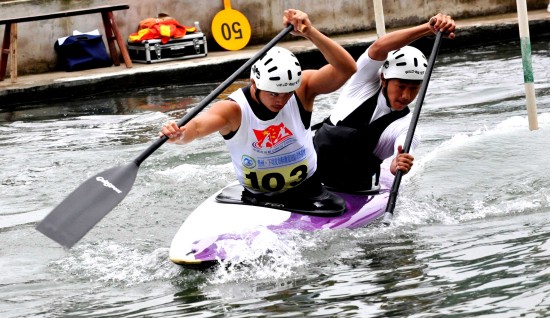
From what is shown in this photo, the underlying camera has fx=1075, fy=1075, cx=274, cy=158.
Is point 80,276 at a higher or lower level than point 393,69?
lower

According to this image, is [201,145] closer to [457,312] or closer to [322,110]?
[322,110]

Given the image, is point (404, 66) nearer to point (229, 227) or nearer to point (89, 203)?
point (229, 227)

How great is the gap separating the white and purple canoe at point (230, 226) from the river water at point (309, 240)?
9 centimetres

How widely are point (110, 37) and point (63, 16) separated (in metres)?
0.79

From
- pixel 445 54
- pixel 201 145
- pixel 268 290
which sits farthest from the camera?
pixel 445 54

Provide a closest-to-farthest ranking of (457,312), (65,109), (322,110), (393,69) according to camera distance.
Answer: (457,312) < (393,69) < (322,110) < (65,109)

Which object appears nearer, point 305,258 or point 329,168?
point 305,258

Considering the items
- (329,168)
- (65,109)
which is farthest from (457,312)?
(65,109)

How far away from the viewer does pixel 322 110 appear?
41.4 ft

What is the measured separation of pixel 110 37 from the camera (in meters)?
15.4

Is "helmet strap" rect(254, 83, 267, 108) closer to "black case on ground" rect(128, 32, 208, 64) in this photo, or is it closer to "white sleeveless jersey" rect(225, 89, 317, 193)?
"white sleeveless jersey" rect(225, 89, 317, 193)

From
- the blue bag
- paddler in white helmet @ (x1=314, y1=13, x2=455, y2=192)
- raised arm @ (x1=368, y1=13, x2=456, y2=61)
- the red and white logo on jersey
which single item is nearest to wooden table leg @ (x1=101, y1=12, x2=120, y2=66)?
the blue bag

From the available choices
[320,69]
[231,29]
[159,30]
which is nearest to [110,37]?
[159,30]

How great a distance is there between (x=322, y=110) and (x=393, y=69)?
519cm
